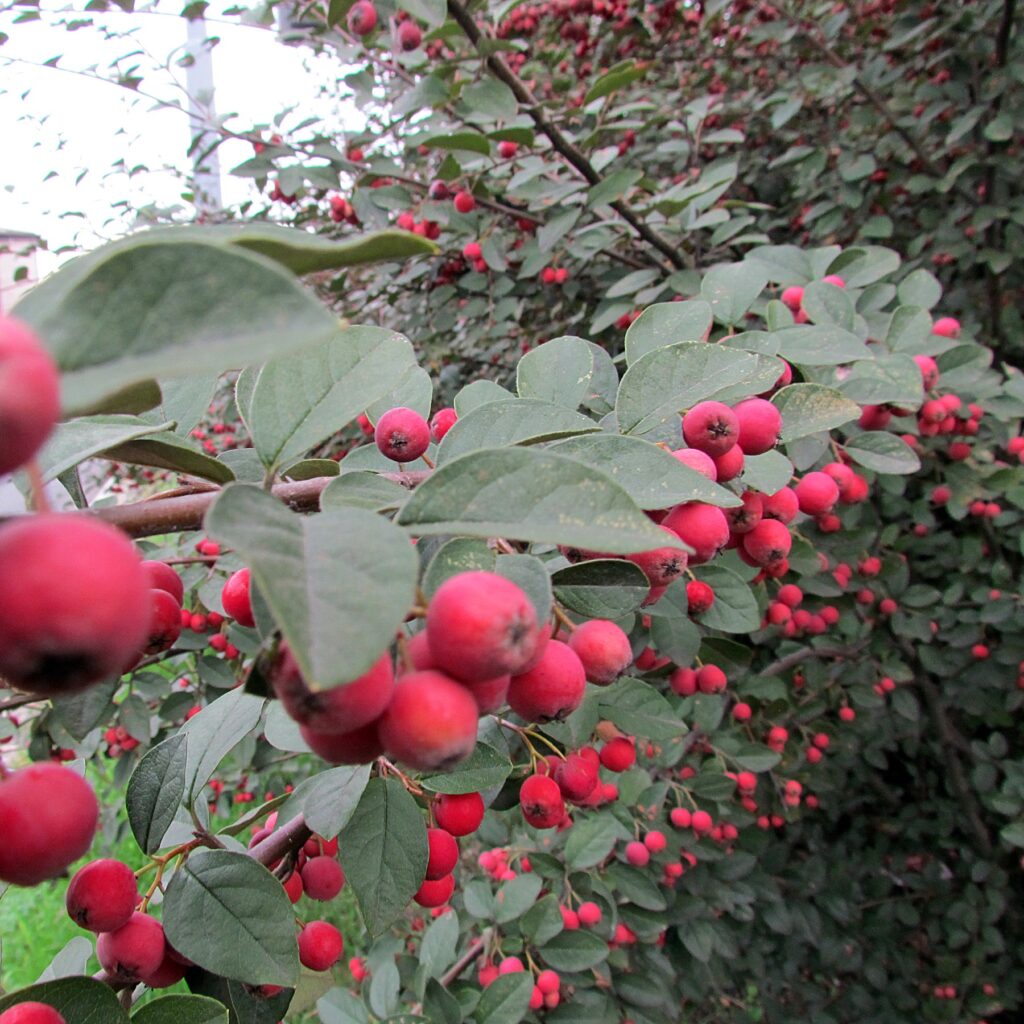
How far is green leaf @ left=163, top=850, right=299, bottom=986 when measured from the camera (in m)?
0.93

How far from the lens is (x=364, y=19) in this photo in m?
2.59

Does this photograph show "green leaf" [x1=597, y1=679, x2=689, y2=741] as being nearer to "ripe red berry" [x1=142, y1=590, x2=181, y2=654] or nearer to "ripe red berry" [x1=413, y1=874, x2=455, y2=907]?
"ripe red berry" [x1=413, y1=874, x2=455, y2=907]

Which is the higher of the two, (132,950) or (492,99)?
(492,99)

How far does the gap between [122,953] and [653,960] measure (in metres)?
1.96

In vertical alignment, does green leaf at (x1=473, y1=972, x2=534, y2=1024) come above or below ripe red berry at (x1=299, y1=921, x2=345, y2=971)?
below

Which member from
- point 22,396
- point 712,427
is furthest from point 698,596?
point 22,396

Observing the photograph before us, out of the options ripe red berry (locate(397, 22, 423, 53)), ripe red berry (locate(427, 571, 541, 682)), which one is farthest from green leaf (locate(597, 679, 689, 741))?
ripe red berry (locate(397, 22, 423, 53))

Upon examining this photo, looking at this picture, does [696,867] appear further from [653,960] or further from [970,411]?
[970,411]

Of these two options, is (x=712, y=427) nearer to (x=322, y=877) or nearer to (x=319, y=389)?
(x=319, y=389)

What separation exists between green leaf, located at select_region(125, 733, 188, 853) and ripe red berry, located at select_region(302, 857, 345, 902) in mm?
253

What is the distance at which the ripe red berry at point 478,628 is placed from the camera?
562mm

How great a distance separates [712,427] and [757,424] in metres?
0.13

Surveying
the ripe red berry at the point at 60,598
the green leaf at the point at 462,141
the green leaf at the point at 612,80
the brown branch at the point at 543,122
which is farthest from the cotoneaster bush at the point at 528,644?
the green leaf at the point at 462,141

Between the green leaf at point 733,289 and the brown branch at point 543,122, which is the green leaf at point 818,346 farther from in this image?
the brown branch at point 543,122
